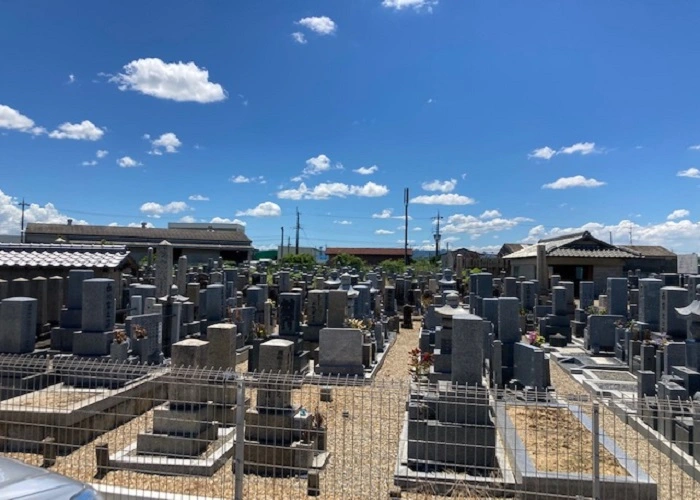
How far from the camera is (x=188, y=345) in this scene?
7031 millimetres

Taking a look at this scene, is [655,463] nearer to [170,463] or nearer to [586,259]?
[170,463]

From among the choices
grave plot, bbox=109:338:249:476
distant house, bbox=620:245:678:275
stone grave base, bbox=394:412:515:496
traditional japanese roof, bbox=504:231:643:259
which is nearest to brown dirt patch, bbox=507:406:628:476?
stone grave base, bbox=394:412:515:496

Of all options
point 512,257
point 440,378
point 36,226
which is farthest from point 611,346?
point 36,226

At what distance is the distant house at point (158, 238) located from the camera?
170 feet

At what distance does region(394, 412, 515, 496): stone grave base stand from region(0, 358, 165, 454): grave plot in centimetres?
323

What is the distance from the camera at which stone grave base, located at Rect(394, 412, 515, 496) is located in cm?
547

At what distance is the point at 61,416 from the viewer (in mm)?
6641

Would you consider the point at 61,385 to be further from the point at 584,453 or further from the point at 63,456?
the point at 584,453

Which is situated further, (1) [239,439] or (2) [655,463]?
(2) [655,463]

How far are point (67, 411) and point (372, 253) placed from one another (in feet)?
216

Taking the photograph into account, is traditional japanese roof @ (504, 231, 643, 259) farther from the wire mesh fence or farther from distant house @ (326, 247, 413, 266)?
distant house @ (326, 247, 413, 266)

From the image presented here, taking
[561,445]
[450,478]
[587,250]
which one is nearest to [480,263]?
[587,250]

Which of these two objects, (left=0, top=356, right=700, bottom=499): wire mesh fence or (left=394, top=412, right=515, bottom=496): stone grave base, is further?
(left=394, top=412, right=515, bottom=496): stone grave base

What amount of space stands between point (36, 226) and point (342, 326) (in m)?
54.2
